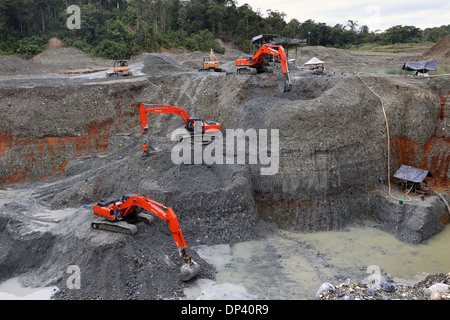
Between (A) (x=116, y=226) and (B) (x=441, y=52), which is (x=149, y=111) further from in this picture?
(B) (x=441, y=52)

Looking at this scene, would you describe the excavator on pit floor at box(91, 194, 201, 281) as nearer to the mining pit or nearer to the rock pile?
the mining pit

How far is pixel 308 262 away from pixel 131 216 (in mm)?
6831

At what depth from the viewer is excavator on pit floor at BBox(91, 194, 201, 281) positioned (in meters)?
10.7

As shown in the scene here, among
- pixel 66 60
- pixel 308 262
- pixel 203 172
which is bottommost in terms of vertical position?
pixel 308 262

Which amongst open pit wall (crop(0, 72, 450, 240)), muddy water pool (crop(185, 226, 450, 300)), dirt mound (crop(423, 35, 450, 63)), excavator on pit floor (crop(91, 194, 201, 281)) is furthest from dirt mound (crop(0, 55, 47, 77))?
dirt mound (crop(423, 35, 450, 63))

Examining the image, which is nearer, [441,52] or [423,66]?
[423,66]

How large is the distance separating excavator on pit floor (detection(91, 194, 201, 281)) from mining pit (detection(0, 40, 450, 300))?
401mm

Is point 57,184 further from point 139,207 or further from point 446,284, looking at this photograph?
point 446,284

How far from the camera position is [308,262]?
12773mm

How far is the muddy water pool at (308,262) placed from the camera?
11031 millimetres

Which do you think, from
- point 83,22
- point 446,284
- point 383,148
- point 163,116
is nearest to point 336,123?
point 383,148

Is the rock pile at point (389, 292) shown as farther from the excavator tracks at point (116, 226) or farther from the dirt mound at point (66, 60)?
the dirt mound at point (66, 60)

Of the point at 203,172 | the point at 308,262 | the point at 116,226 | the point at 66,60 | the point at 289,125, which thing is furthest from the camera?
the point at 66,60

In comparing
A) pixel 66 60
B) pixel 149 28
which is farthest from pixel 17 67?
pixel 149 28
